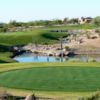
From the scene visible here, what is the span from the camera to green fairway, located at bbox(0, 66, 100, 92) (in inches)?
1509

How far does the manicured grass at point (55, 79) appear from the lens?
38.4 m

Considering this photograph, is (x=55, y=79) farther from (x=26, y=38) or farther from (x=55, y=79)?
(x=26, y=38)

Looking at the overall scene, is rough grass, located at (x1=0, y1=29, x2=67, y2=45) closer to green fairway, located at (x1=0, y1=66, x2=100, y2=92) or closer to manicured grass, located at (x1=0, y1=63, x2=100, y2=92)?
manicured grass, located at (x1=0, y1=63, x2=100, y2=92)

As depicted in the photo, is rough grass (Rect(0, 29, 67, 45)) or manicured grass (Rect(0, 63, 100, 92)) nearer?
manicured grass (Rect(0, 63, 100, 92))

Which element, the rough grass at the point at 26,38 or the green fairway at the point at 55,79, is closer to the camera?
the green fairway at the point at 55,79

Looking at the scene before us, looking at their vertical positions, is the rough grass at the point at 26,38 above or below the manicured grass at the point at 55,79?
below

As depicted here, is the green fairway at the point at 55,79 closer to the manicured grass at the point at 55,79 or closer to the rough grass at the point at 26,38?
the manicured grass at the point at 55,79

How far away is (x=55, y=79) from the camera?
142 feet

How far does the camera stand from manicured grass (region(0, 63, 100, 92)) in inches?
1510

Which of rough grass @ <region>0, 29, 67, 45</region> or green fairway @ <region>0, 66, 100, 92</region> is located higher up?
green fairway @ <region>0, 66, 100, 92</region>

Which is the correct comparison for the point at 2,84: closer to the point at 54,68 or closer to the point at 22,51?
the point at 54,68

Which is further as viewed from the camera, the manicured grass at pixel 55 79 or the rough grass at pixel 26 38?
the rough grass at pixel 26 38

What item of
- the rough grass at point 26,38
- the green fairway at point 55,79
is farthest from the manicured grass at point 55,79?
the rough grass at point 26,38

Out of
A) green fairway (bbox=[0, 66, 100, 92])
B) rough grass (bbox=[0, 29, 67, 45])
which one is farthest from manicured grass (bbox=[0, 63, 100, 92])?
rough grass (bbox=[0, 29, 67, 45])
